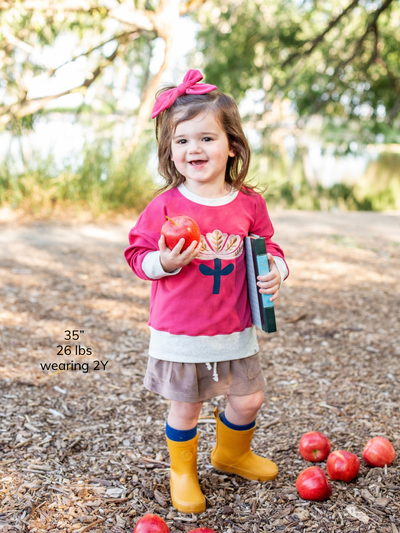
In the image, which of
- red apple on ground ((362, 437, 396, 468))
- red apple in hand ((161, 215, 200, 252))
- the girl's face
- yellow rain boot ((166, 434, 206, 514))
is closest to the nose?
the girl's face

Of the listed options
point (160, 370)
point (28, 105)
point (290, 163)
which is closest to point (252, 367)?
point (160, 370)

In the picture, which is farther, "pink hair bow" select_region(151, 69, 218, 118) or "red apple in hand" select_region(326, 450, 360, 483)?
"red apple in hand" select_region(326, 450, 360, 483)

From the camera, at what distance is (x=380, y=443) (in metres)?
2.22

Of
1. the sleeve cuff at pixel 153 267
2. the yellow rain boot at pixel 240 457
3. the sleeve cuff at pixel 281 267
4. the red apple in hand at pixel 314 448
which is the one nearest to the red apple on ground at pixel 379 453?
the red apple in hand at pixel 314 448

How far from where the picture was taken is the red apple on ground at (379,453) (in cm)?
221

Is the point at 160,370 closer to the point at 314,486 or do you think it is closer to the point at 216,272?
the point at 216,272

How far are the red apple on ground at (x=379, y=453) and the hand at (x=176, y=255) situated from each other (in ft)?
3.95

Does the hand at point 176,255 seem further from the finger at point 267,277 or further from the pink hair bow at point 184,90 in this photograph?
the pink hair bow at point 184,90

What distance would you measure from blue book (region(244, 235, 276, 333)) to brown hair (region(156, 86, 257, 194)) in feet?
1.03

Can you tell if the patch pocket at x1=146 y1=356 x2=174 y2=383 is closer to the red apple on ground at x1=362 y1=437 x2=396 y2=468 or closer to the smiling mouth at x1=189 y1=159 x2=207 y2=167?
the smiling mouth at x1=189 y1=159 x2=207 y2=167

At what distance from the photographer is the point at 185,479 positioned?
2.06 m

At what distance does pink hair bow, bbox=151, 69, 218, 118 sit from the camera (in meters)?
1.94

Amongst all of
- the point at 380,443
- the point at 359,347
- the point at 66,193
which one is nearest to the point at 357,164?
the point at 66,193

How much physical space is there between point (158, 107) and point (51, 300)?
2.78 m
